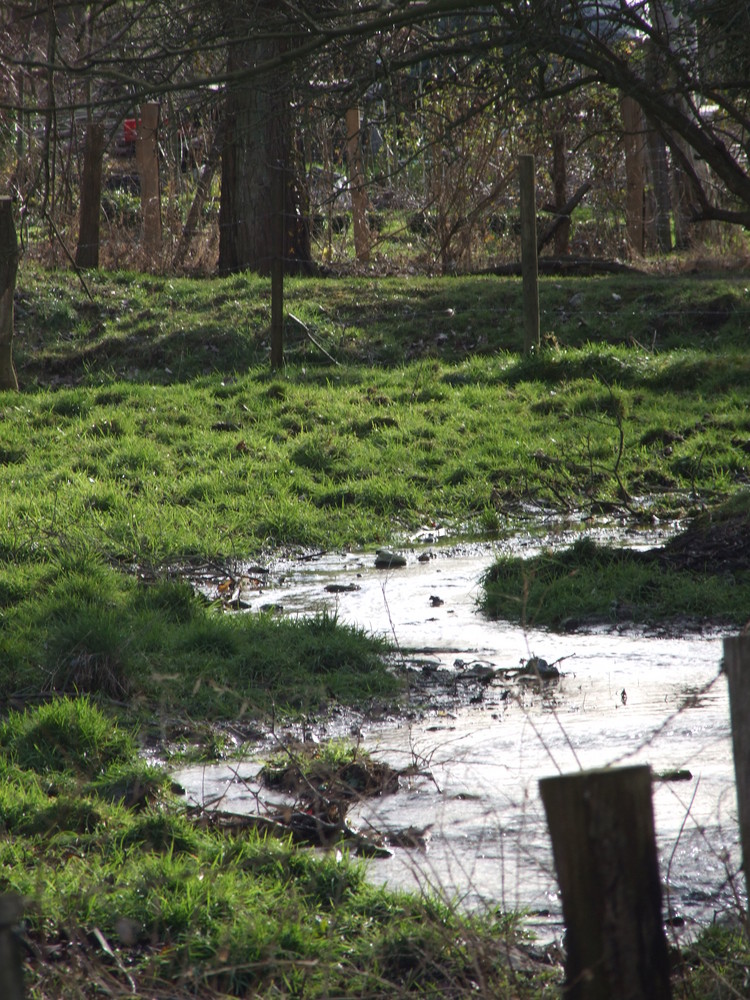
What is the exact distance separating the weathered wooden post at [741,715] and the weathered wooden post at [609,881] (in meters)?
0.22

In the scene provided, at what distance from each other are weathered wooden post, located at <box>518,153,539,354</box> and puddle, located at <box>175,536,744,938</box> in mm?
5232

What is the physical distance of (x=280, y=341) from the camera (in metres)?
12.3

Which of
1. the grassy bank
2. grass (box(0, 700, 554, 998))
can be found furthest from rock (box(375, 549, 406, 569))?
grass (box(0, 700, 554, 998))

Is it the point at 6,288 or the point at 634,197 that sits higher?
the point at 634,197

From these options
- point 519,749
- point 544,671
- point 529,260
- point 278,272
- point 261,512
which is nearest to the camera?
point 519,749

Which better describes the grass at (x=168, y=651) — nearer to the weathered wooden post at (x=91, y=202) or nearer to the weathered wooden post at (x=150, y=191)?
the weathered wooden post at (x=91, y=202)

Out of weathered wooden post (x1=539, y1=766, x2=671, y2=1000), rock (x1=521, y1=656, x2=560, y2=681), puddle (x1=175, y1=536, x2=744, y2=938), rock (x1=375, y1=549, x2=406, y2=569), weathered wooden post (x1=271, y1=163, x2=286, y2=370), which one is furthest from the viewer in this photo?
weathered wooden post (x1=271, y1=163, x2=286, y2=370)

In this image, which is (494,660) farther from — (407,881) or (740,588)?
(407,881)

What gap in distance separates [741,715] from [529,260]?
33.0 feet

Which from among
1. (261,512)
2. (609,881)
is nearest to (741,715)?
(609,881)

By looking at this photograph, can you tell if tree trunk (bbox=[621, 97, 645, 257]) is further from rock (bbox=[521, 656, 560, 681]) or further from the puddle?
rock (bbox=[521, 656, 560, 681])

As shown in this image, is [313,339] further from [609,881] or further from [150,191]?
[609,881]

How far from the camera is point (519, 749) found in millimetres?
4664

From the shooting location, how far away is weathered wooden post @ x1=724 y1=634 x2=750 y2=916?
91.4 inches
